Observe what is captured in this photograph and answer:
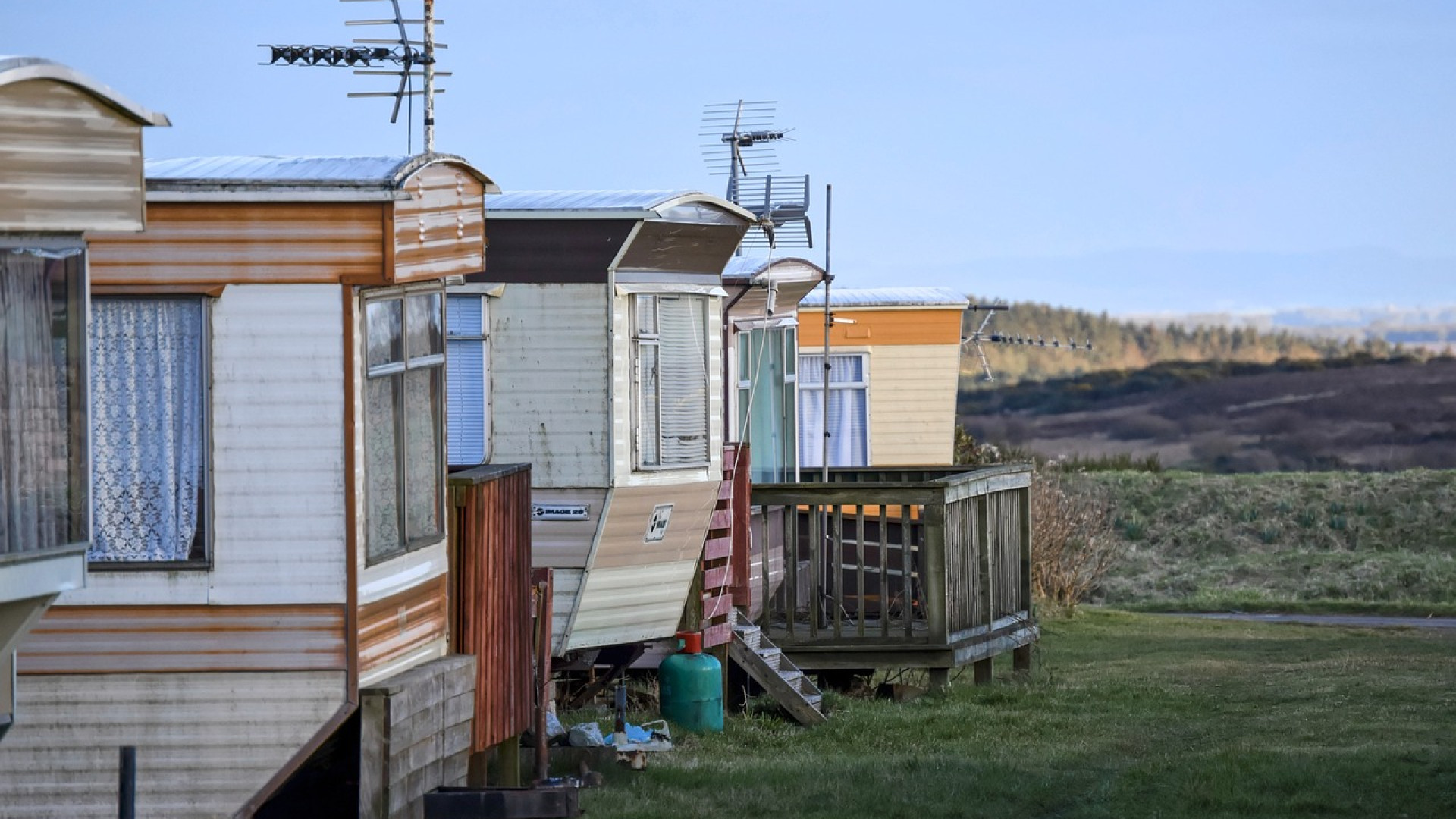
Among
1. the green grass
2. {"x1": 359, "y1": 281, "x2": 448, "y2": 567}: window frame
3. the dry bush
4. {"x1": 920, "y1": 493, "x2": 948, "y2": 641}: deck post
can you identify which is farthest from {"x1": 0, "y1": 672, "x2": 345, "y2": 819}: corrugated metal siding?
the green grass

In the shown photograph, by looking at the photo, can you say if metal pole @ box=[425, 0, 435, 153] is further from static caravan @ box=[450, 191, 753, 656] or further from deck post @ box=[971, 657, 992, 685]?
deck post @ box=[971, 657, 992, 685]

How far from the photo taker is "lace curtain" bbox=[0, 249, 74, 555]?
249 inches

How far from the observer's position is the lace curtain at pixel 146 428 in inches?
297

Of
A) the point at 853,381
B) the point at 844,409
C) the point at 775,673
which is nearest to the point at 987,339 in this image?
the point at 853,381

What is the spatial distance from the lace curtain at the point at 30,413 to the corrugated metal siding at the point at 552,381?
4549mm

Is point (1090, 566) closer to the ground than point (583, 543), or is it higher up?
closer to the ground

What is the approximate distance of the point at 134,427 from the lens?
7562 mm

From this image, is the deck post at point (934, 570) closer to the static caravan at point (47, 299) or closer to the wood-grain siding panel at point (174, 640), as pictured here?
the wood-grain siding panel at point (174, 640)

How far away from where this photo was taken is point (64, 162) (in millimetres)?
6598

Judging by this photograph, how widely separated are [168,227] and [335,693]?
192 centimetres

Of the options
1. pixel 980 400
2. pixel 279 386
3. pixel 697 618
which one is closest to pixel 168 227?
pixel 279 386

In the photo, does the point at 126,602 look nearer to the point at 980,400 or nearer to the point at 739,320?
the point at 739,320

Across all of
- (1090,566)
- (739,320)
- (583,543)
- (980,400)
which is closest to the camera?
(583,543)

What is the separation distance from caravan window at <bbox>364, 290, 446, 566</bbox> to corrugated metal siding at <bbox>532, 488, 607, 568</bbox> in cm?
230
